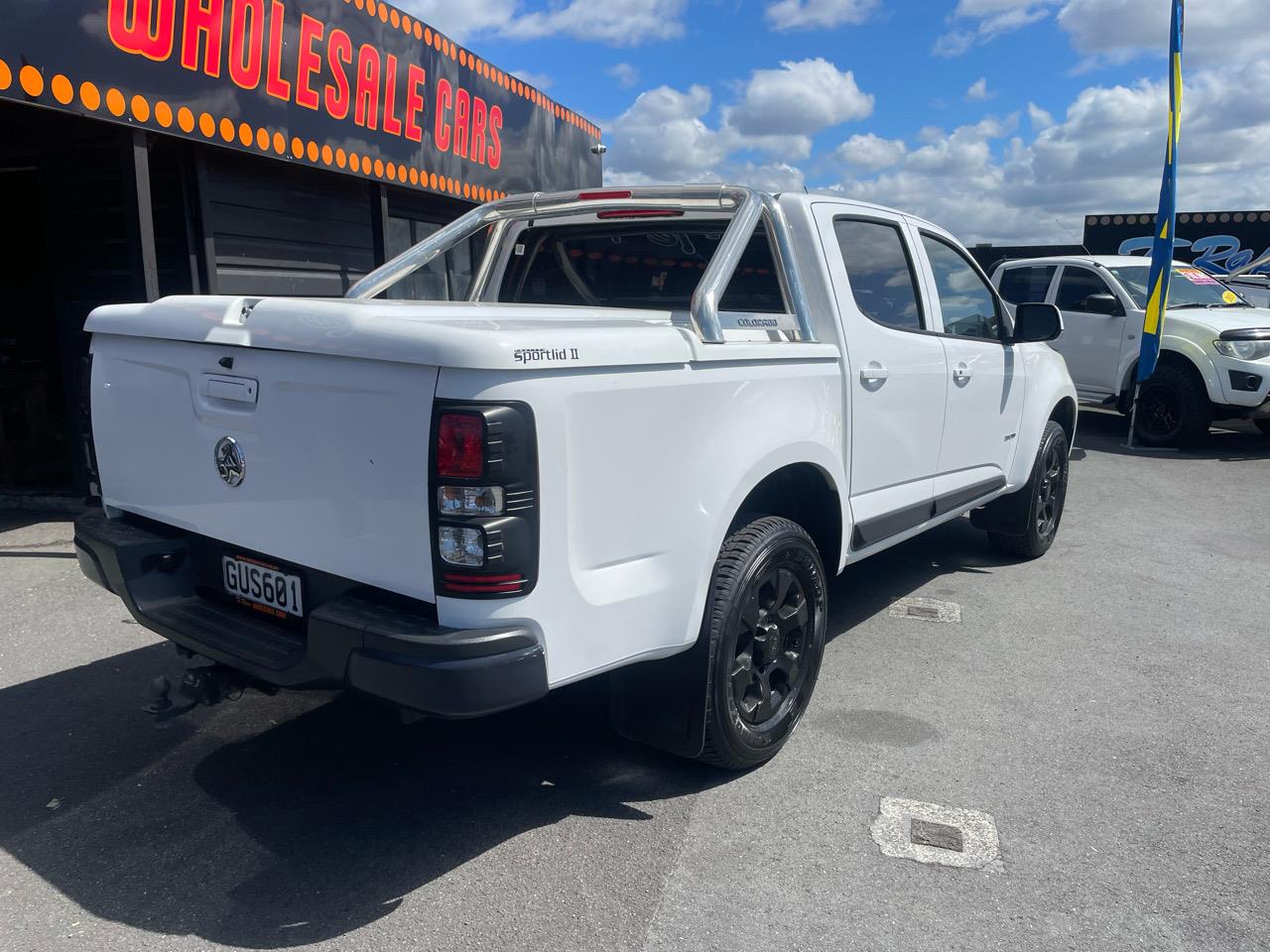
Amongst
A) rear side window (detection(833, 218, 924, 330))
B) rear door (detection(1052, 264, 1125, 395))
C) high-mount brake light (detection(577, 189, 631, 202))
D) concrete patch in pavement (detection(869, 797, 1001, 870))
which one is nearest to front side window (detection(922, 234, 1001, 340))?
rear side window (detection(833, 218, 924, 330))

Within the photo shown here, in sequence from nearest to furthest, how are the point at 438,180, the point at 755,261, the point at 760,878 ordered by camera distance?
the point at 760,878 < the point at 755,261 < the point at 438,180

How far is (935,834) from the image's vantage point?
9.53 ft

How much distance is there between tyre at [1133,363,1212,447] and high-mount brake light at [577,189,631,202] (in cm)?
Answer: 838

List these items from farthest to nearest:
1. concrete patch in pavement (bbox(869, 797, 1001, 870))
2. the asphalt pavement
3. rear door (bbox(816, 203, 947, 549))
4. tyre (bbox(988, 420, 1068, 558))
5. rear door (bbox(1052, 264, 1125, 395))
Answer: rear door (bbox(1052, 264, 1125, 395)) → tyre (bbox(988, 420, 1068, 558)) → rear door (bbox(816, 203, 947, 549)) → concrete patch in pavement (bbox(869, 797, 1001, 870)) → the asphalt pavement

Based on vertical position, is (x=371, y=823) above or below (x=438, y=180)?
below

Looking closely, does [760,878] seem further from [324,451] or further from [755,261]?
[755,261]

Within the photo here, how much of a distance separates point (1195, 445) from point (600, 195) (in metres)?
8.89

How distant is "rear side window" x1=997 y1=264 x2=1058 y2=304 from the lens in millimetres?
11070

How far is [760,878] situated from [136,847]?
1.81 metres

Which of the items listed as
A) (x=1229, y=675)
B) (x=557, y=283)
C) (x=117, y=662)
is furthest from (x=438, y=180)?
(x=1229, y=675)

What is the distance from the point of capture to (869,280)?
3.90 metres

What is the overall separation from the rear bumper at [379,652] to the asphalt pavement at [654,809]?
23.5 inches

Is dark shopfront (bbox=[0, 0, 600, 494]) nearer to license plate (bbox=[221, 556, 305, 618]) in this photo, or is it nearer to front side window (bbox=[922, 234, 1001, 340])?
license plate (bbox=[221, 556, 305, 618])

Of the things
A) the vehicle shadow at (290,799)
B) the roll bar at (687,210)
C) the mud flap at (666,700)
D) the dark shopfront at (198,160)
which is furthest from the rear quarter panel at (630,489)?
the dark shopfront at (198,160)
